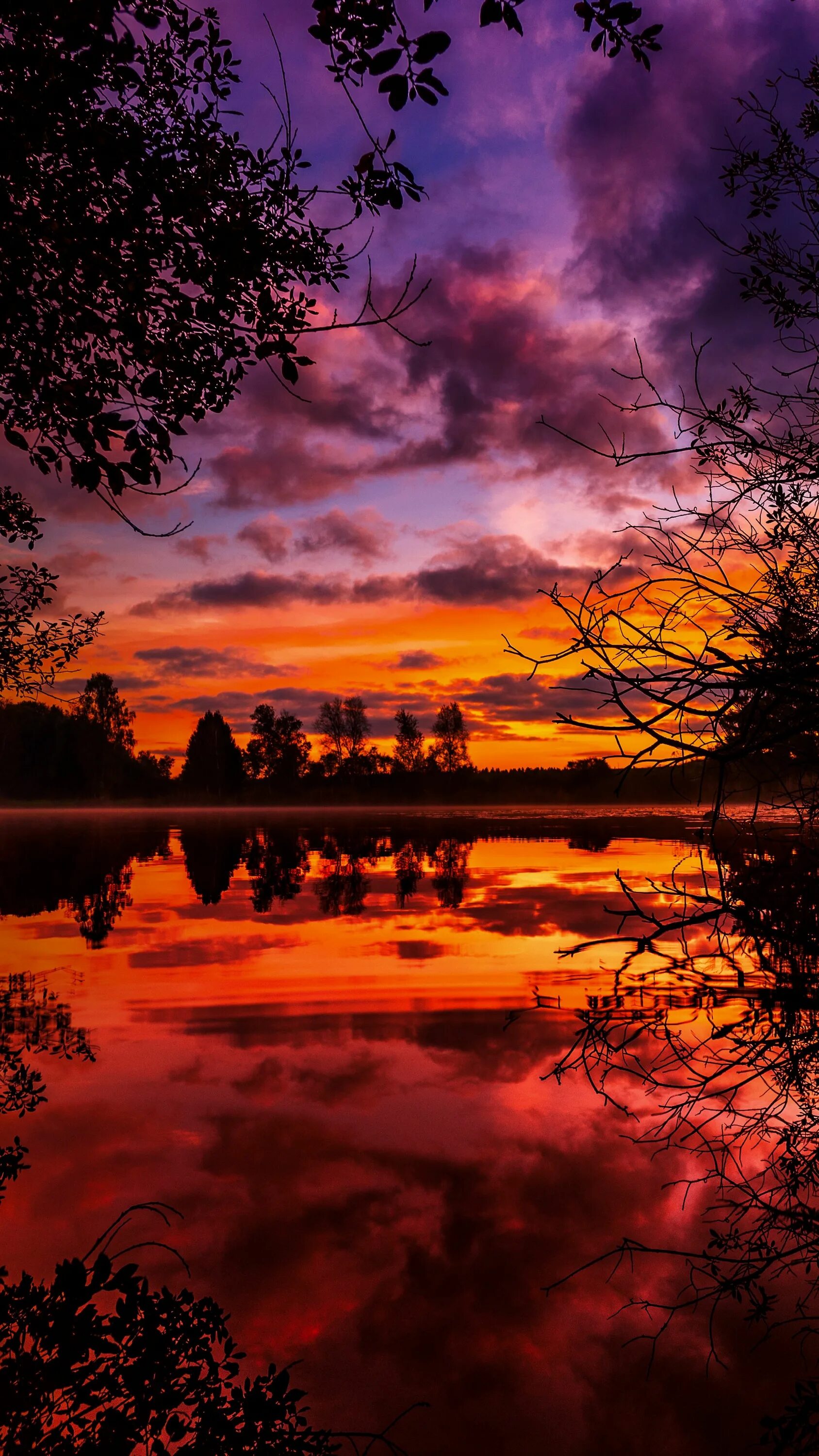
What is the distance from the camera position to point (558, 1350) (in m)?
3.90

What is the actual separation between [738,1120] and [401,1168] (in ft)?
8.88

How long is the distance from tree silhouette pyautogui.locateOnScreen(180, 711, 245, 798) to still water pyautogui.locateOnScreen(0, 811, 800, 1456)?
9775 centimetres

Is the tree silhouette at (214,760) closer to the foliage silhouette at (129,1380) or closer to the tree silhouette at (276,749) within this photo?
the tree silhouette at (276,749)

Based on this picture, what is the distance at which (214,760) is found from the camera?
4311 inches

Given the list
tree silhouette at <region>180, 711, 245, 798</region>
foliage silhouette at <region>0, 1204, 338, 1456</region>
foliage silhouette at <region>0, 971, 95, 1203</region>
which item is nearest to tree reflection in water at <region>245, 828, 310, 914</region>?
foliage silhouette at <region>0, 971, 95, 1203</region>

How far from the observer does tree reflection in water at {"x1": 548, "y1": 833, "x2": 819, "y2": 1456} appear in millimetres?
4008

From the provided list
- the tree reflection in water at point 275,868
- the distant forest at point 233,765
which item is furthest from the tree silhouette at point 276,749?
the tree reflection in water at point 275,868

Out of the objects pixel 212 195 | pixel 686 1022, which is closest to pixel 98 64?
pixel 212 195

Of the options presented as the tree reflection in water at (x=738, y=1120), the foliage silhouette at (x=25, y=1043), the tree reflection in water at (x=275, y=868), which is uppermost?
the tree reflection in water at (x=738, y=1120)

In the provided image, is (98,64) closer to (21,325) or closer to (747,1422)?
(21,325)

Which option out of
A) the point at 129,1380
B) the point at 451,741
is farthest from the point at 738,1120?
the point at 451,741

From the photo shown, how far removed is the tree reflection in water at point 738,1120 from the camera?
4.01m

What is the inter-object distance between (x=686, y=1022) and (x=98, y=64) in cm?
960

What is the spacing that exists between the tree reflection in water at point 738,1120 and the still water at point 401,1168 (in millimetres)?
112
